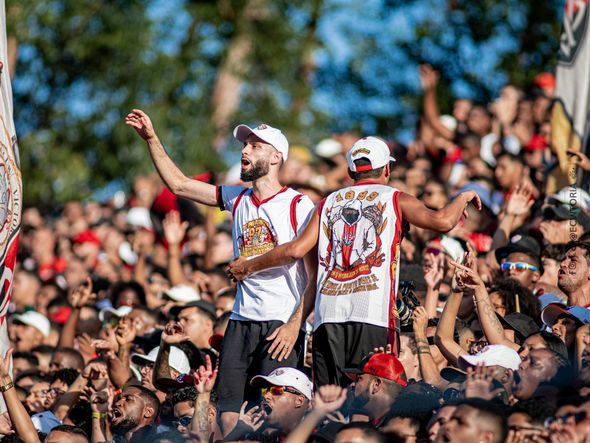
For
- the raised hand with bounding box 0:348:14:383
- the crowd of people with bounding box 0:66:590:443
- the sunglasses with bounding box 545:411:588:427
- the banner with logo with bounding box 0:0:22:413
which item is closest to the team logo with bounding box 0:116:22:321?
the banner with logo with bounding box 0:0:22:413

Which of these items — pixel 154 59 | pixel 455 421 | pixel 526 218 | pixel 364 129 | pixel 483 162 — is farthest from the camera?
pixel 154 59

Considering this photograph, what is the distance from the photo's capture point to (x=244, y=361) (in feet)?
24.7

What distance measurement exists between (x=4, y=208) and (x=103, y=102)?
38.3 ft

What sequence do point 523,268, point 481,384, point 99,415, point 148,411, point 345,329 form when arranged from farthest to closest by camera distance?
1. point 523,268
2. point 99,415
3. point 148,411
4. point 345,329
5. point 481,384

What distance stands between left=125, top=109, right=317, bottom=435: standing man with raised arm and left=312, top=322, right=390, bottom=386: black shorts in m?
0.26

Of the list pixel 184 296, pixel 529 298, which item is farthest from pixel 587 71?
pixel 184 296

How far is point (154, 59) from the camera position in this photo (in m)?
19.5

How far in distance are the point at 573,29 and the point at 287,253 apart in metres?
4.87

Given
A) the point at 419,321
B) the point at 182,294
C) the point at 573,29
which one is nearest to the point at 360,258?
the point at 419,321

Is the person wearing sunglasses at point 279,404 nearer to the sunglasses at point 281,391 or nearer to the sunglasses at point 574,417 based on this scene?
the sunglasses at point 281,391

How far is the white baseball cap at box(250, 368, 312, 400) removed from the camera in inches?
279

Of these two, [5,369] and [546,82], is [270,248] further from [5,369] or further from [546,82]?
[546,82]

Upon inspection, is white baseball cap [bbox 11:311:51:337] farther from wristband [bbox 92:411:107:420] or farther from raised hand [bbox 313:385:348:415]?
raised hand [bbox 313:385:348:415]

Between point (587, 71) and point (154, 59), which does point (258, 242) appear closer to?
point (587, 71)
